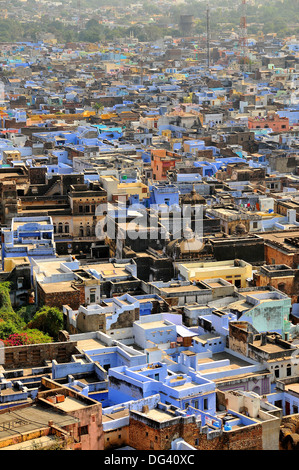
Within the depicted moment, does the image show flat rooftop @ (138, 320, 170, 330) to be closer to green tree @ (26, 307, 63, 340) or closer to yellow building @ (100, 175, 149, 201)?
green tree @ (26, 307, 63, 340)

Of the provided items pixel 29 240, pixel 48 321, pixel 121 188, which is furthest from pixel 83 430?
pixel 121 188

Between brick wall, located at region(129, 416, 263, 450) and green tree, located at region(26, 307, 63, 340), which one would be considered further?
green tree, located at region(26, 307, 63, 340)

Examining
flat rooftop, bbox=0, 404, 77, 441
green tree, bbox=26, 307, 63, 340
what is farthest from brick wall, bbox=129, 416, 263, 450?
green tree, bbox=26, 307, 63, 340

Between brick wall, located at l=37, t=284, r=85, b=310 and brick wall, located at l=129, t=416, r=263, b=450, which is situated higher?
brick wall, located at l=37, t=284, r=85, b=310

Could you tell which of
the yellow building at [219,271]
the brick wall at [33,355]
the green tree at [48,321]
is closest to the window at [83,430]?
the brick wall at [33,355]

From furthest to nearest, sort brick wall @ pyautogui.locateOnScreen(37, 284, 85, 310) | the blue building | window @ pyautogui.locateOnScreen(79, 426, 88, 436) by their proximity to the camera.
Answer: the blue building
brick wall @ pyautogui.locateOnScreen(37, 284, 85, 310)
window @ pyautogui.locateOnScreen(79, 426, 88, 436)

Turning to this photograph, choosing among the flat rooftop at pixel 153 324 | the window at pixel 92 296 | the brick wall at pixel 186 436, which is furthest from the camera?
the window at pixel 92 296

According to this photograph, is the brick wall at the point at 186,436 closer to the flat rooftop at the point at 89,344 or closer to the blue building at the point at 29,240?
the flat rooftop at the point at 89,344
